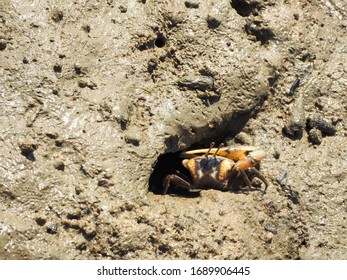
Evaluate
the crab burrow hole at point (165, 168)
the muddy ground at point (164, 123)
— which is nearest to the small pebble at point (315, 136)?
the muddy ground at point (164, 123)

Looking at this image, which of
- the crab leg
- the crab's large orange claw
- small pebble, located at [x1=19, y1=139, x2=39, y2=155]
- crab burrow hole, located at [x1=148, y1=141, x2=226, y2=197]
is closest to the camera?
small pebble, located at [x1=19, y1=139, x2=39, y2=155]

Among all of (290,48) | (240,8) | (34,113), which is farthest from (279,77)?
(34,113)

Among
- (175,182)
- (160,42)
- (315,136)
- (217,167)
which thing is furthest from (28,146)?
(315,136)

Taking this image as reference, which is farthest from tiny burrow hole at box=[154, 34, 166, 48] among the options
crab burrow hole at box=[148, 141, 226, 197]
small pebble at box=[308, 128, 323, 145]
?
small pebble at box=[308, 128, 323, 145]

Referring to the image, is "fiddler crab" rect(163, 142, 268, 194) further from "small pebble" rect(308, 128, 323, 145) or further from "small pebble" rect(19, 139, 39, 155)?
"small pebble" rect(19, 139, 39, 155)

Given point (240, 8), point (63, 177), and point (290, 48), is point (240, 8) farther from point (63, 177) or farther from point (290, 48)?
point (63, 177)

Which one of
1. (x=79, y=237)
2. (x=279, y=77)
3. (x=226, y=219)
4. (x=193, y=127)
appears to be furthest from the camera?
(x=279, y=77)

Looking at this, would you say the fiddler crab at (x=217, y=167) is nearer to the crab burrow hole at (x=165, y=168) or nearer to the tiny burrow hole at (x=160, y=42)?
the crab burrow hole at (x=165, y=168)
